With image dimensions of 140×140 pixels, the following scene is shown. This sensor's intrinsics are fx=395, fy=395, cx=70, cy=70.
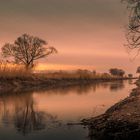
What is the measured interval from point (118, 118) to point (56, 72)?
49.6m

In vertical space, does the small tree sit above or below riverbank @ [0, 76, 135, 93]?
above

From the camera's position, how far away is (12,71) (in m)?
48.0

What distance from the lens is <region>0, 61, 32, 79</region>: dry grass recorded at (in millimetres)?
46031

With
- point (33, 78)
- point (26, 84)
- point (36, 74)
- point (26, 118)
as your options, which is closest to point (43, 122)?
point (26, 118)

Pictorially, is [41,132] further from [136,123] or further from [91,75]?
[91,75]

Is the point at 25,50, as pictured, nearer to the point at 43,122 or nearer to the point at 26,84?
the point at 26,84

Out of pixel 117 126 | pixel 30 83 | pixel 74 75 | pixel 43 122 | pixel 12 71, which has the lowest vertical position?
pixel 43 122

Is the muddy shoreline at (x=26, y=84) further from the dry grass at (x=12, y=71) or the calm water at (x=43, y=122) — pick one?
the calm water at (x=43, y=122)

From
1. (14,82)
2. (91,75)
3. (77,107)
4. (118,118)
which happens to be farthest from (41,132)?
(91,75)

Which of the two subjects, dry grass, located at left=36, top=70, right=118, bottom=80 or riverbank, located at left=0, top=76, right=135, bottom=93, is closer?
riverbank, located at left=0, top=76, right=135, bottom=93

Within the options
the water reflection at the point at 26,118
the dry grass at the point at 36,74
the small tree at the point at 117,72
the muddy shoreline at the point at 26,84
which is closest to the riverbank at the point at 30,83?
the muddy shoreline at the point at 26,84

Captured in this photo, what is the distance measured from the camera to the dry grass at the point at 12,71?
46031 mm

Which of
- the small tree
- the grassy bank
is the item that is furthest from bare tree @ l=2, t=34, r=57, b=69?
the small tree

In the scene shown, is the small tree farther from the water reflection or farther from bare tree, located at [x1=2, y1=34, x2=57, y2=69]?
the water reflection
